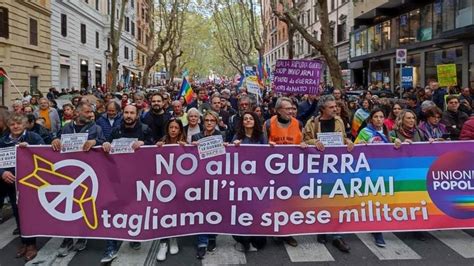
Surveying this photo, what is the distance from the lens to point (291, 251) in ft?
18.0

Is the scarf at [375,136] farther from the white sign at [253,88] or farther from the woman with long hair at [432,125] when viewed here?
the white sign at [253,88]

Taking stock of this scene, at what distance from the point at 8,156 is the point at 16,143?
20 cm

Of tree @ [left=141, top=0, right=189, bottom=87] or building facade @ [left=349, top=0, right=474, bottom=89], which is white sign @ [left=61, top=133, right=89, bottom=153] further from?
tree @ [left=141, top=0, right=189, bottom=87]

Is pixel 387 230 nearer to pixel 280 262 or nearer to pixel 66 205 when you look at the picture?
pixel 280 262

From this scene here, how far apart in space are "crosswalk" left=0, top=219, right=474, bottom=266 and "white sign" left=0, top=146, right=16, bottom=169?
1.09 metres

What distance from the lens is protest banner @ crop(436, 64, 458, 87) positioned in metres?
14.6

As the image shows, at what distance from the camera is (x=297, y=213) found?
17.9 ft

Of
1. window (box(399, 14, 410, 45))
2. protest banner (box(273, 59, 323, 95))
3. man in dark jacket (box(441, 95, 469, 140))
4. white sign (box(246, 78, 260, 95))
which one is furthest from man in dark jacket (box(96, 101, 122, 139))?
window (box(399, 14, 410, 45))

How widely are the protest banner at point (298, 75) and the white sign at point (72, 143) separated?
265 inches

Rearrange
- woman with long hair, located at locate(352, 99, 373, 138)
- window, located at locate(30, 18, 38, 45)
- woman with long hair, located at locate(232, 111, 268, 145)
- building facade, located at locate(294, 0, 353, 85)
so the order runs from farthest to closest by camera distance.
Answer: building facade, located at locate(294, 0, 353, 85) → window, located at locate(30, 18, 38, 45) → woman with long hair, located at locate(352, 99, 373, 138) → woman with long hair, located at locate(232, 111, 268, 145)

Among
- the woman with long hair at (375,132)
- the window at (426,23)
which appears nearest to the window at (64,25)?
the window at (426,23)

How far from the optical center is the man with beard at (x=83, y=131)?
17.1ft

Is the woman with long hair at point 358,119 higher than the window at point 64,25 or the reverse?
the reverse

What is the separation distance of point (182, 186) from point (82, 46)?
31191 millimetres
